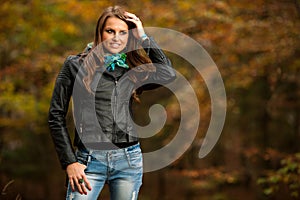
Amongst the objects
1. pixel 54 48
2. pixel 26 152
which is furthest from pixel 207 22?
pixel 26 152

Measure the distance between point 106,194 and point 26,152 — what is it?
3.22 m

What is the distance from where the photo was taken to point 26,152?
1694 centimetres

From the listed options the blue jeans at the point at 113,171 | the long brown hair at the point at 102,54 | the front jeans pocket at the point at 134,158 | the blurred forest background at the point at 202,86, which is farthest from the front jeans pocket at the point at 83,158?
the blurred forest background at the point at 202,86

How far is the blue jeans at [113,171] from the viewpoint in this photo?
3.03 m

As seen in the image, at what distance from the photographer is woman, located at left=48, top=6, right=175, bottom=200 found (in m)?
2.97

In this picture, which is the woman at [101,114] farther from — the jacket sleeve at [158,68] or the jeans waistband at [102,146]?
the jacket sleeve at [158,68]

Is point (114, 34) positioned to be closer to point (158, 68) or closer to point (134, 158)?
point (158, 68)

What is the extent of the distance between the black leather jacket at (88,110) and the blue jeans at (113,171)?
0.07 m

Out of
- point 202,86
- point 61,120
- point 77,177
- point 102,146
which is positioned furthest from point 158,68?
point 202,86

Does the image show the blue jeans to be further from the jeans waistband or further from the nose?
the nose

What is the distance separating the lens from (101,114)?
306 centimetres

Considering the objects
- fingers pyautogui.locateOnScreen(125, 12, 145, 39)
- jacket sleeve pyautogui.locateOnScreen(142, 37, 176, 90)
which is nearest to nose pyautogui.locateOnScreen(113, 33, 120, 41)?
fingers pyautogui.locateOnScreen(125, 12, 145, 39)

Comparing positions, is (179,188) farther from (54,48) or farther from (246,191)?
(54,48)

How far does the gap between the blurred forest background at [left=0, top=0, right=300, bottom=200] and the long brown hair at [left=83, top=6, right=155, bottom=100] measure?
4109 mm
